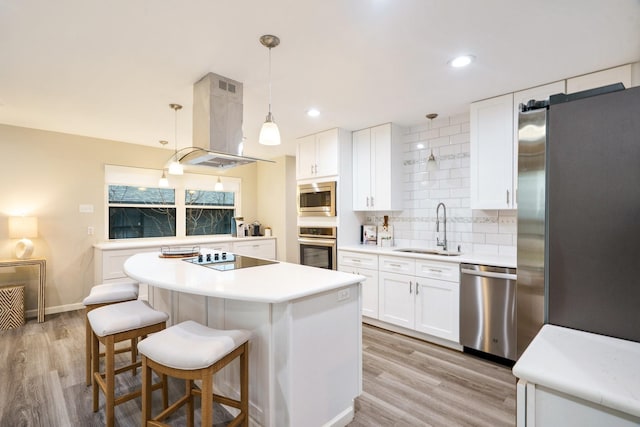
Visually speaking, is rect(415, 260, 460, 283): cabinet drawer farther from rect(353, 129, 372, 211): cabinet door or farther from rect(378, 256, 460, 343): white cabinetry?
rect(353, 129, 372, 211): cabinet door

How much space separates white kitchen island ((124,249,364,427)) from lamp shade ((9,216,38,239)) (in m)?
2.74

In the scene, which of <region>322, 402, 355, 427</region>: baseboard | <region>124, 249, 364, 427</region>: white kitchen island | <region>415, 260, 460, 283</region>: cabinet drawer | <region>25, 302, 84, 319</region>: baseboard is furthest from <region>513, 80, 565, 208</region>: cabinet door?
<region>25, 302, 84, 319</region>: baseboard

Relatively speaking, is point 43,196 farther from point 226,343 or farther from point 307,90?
point 226,343

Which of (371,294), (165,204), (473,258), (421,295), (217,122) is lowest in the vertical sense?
(371,294)

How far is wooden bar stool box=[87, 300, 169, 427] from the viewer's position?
183 centimetres

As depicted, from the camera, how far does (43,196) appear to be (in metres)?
4.11

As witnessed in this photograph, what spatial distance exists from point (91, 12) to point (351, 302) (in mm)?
2297

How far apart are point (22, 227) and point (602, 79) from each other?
6.11 m

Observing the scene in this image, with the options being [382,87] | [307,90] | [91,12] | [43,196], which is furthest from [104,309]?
[43,196]

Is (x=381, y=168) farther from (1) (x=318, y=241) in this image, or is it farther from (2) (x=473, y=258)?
(2) (x=473, y=258)

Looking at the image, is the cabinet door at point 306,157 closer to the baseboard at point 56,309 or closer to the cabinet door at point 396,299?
the cabinet door at point 396,299

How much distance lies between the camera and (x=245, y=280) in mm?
1897

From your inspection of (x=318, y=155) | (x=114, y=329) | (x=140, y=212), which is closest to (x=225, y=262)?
(x=114, y=329)

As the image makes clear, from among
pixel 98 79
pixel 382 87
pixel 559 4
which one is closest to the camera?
pixel 559 4
